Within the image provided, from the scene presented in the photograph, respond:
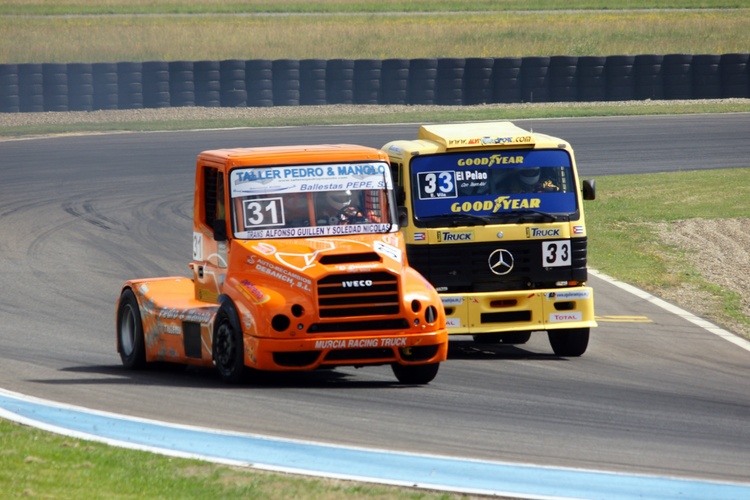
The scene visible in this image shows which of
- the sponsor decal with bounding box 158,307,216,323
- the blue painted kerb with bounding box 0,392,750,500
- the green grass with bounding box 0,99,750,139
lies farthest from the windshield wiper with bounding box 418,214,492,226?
the green grass with bounding box 0,99,750,139

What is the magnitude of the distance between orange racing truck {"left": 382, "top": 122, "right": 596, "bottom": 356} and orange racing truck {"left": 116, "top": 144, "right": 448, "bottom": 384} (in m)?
1.55

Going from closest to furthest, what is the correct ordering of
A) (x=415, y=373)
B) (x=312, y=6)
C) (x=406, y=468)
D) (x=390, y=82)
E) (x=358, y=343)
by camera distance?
(x=406, y=468)
(x=358, y=343)
(x=415, y=373)
(x=390, y=82)
(x=312, y=6)

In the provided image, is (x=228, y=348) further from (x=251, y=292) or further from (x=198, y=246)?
(x=198, y=246)

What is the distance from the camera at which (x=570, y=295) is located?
509 inches

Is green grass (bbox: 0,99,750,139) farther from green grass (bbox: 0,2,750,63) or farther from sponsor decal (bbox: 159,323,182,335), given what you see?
sponsor decal (bbox: 159,323,182,335)

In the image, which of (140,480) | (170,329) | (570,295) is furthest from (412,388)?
(140,480)

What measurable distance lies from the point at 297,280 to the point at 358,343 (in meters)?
0.70

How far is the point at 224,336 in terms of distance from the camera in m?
10.7

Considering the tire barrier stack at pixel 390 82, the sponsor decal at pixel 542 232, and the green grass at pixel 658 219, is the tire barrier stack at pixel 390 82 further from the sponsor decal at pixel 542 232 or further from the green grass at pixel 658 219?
the sponsor decal at pixel 542 232

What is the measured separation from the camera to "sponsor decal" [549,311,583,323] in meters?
12.9

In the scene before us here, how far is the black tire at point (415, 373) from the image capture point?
10.8 metres

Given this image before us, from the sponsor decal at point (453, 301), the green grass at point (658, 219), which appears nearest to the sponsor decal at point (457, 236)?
the sponsor decal at point (453, 301)

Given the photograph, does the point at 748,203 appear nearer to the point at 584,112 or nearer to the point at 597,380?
the point at 597,380

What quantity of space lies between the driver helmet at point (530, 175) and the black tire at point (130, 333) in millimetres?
4000
